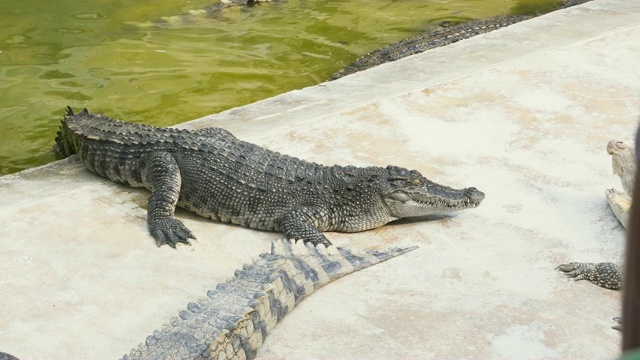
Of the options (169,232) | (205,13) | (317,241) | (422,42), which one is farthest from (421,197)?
(205,13)

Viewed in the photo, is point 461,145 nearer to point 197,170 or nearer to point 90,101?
point 197,170

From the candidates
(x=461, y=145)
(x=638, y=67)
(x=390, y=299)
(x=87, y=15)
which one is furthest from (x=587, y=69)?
(x=87, y=15)

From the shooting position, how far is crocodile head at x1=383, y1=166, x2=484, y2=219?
5.00 m

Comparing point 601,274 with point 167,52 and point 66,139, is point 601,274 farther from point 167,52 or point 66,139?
point 167,52

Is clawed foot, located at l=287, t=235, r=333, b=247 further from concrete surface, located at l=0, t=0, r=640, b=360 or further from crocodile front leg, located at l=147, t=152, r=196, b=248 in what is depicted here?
crocodile front leg, located at l=147, t=152, r=196, b=248

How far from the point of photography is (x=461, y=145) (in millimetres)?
5941

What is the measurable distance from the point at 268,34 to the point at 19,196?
19.6 feet

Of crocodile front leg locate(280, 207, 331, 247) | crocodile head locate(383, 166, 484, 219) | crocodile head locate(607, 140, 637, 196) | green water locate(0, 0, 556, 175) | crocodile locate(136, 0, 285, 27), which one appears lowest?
green water locate(0, 0, 556, 175)

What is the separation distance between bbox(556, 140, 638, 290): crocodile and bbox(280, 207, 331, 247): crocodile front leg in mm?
1278

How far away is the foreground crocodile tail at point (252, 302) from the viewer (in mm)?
3242

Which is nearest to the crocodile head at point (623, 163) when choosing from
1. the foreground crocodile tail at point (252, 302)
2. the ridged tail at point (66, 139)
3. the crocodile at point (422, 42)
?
the foreground crocodile tail at point (252, 302)

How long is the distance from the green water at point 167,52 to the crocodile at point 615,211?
4287 mm

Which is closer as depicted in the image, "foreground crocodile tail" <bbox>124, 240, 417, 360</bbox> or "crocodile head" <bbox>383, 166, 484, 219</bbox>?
"foreground crocodile tail" <bbox>124, 240, 417, 360</bbox>

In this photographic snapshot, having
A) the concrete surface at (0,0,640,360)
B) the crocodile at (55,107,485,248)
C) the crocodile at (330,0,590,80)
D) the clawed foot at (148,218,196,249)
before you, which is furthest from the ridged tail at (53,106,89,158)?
the crocodile at (330,0,590,80)
